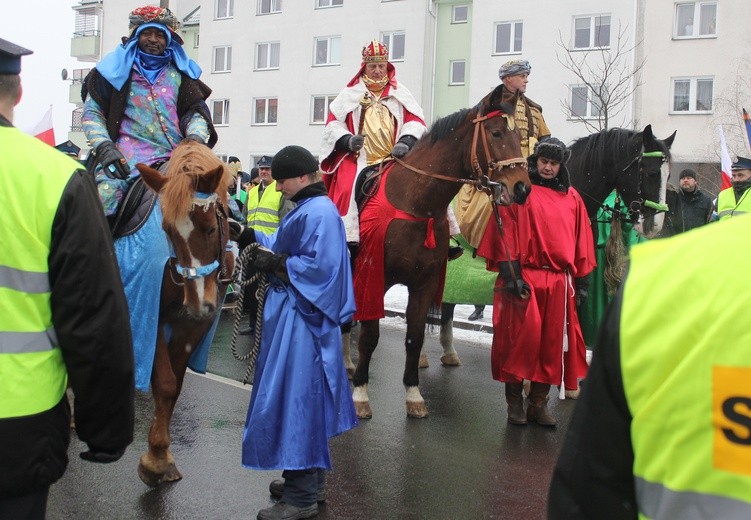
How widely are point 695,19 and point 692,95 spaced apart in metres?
2.76

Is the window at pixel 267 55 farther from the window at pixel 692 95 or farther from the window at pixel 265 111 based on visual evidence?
the window at pixel 692 95

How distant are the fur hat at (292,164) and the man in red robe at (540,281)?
7.55 ft

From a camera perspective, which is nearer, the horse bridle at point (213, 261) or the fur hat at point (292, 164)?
the horse bridle at point (213, 261)

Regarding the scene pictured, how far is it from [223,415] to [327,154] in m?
2.50

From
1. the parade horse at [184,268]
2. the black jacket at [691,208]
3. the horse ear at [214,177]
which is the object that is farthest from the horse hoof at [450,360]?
the black jacket at [691,208]

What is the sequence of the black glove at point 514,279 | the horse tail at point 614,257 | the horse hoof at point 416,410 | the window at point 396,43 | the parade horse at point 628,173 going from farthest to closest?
the window at point 396,43, the horse tail at point 614,257, the parade horse at point 628,173, the horse hoof at point 416,410, the black glove at point 514,279

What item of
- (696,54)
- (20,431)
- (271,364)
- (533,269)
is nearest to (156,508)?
Result: (271,364)

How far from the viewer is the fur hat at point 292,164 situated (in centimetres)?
415

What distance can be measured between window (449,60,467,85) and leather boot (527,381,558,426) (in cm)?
2680

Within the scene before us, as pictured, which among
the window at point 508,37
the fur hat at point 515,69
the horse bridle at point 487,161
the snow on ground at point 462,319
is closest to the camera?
the horse bridle at point 487,161

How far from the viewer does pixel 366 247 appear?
6227mm

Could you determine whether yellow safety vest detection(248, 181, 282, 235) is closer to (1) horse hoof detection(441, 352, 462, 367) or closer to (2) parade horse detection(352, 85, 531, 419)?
(1) horse hoof detection(441, 352, 462, 367)

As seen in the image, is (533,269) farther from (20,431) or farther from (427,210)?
(20,431)

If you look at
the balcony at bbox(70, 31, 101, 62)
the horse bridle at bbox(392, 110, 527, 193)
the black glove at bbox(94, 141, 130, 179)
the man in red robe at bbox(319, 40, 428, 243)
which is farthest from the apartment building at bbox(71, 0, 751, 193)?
the black glove at bbox(94, 141, 130, 179)
